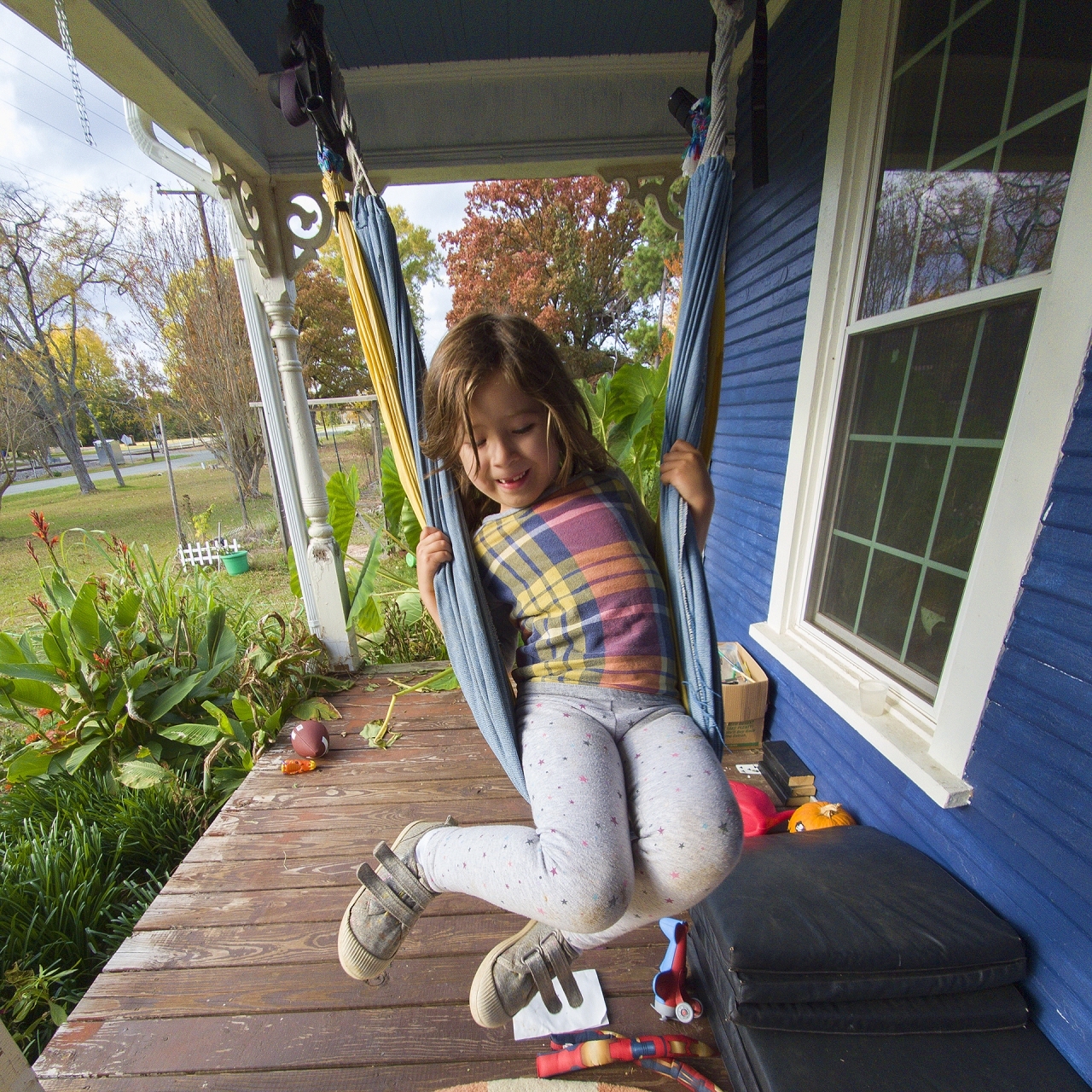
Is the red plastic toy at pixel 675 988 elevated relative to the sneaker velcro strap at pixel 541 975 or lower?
lower

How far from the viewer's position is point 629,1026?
1.18 m

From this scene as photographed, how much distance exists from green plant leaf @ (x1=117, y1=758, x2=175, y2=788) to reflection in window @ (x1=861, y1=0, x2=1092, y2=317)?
3.01 metres

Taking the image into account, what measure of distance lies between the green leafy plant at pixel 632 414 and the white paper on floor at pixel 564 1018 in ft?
6.01

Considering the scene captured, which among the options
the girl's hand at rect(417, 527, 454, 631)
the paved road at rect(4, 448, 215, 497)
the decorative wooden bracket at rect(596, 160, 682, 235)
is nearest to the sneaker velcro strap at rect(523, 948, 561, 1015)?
the girl's hand at rect(417, 527, 454, 631)

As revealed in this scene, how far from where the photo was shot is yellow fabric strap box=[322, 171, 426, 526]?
1.13 metres

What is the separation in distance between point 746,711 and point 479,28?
2.79 metres

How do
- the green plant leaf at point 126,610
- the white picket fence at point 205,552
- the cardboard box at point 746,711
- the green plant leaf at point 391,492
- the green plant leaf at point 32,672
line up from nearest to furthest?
the green plant leaf at point 32,672
the cardboard box at point 746,711
the green plant leaf at point 126,610
the green plant leaf at point 391,492
the white picket fence at point 205,552

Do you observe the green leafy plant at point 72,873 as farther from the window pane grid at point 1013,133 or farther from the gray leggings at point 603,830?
the window pane grid at point 1013,133

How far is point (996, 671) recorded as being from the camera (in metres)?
1.13

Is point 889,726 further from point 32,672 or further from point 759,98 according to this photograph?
point 32,672

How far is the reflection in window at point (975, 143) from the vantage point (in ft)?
3.47

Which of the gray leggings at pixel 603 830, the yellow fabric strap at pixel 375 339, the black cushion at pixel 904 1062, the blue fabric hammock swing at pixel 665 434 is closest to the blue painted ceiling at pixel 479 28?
the blue fabric hammock swing at pixel 665 434

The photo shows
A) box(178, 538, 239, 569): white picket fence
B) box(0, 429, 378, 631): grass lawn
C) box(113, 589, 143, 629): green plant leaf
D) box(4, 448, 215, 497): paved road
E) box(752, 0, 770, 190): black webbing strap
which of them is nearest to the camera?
box(752, 0, 770, 190): black webbing strap

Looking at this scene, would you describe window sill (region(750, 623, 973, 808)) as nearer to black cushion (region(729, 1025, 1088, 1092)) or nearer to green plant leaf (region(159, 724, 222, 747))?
black cushion (region(729, 1025, 1088, 1092))
